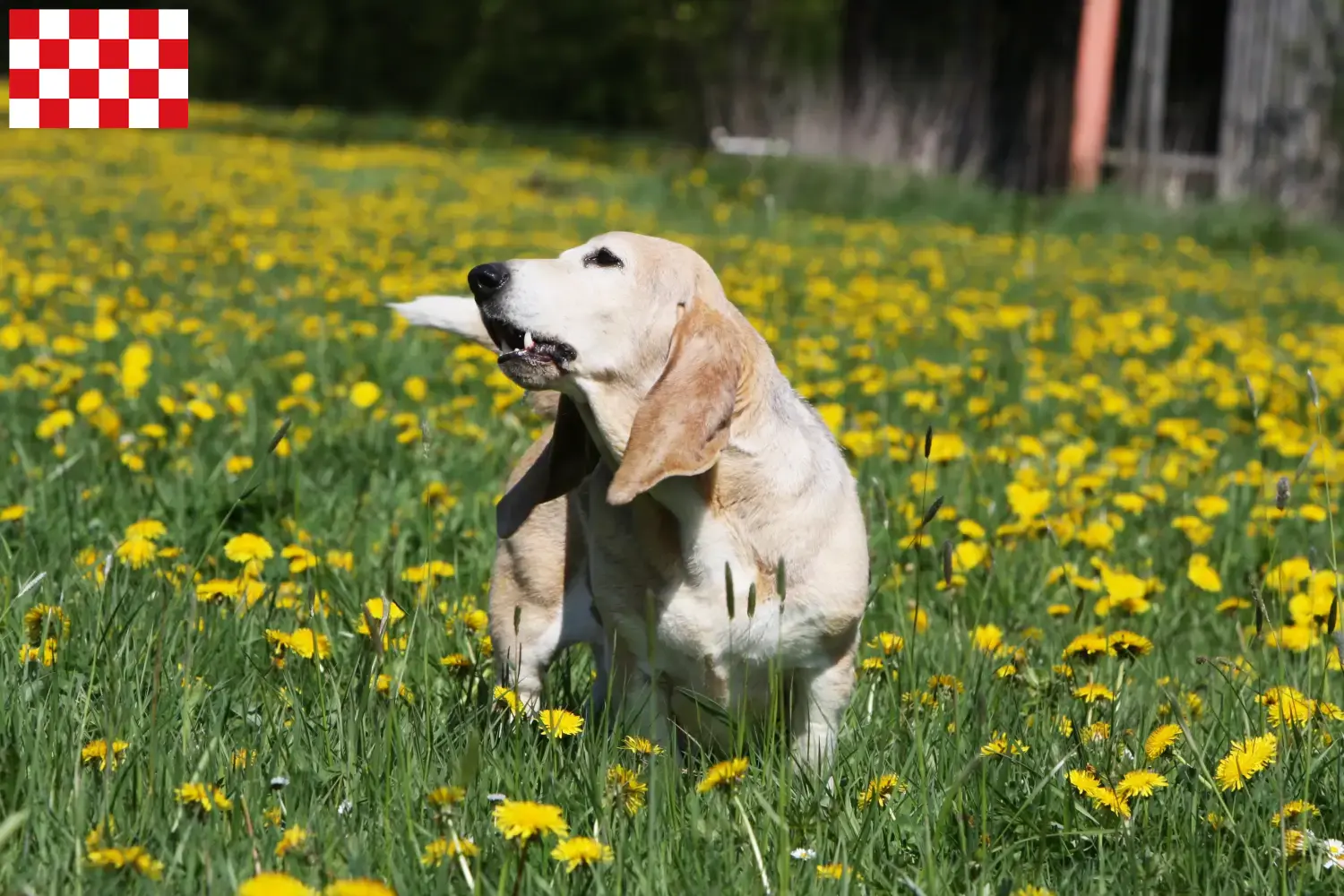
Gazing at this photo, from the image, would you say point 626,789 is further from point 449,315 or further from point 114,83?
point 114,83

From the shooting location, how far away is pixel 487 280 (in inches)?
103

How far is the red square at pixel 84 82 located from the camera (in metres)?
8.41

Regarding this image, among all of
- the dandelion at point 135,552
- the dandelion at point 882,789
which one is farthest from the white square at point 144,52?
the dandelion at point 882,789

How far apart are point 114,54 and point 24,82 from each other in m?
0.77

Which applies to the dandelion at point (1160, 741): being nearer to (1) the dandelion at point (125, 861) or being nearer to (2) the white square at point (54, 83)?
(1) the dandelion at point (125, 861)

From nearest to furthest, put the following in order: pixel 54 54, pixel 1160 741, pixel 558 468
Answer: pixel 1160 741 → pixel 558 468 → pixel 54 54

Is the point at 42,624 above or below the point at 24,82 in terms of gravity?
below

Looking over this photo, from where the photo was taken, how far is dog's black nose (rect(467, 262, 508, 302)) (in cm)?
261

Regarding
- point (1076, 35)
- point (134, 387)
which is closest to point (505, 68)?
point (1076, 35)

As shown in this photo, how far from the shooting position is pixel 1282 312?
31.7ft

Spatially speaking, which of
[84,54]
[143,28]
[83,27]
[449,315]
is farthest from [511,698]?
[143,28]

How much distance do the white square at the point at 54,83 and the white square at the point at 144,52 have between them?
0.38 meters

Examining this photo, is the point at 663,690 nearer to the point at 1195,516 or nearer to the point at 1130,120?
the point at 1195,516

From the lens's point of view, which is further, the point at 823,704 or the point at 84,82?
the point at 84,82
